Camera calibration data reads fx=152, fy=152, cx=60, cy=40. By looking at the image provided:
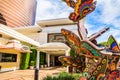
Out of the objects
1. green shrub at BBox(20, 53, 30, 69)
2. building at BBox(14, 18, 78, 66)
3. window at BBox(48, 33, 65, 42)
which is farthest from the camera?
building at BBox(14, 18, 78, 66)

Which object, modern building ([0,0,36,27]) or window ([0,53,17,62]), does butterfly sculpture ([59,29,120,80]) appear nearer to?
window ([0,53,17,62])

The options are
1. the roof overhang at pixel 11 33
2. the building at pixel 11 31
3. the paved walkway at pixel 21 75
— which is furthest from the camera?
the building at pixel 11 31

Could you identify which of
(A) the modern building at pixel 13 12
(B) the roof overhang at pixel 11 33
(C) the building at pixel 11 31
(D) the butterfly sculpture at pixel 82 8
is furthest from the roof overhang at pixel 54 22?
(A) the modern building at pixel 13 12

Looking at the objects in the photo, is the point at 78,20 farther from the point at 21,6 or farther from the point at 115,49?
the point at 21,6

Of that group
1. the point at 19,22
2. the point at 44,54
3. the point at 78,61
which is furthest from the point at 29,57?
the point at 19,22

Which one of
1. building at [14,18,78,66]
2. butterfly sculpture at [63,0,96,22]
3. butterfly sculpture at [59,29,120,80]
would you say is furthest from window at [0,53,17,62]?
butterfly sculpture at [63,0,96,22]

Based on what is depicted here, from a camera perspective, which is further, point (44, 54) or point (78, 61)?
point (44, 54)

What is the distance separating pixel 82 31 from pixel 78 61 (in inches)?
46.7

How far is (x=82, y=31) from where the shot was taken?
13.7 ft

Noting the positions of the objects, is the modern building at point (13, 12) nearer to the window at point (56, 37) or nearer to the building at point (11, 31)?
the building at point (11, 31)

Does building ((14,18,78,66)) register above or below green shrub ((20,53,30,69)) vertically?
above

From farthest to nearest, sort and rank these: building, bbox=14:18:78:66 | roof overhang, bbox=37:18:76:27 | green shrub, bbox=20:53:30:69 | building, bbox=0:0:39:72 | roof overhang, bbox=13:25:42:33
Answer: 1. roof overhang, bbox=13:25:42:33
2. roof overhang, bbox=37:18:76:27
3. building, bbox=14:18:78:66
4. green shrub, bbox=20:53:30:69
5. building, bbox=0:0:39:72

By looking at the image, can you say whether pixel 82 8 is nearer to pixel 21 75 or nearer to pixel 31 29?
pixel 21 75

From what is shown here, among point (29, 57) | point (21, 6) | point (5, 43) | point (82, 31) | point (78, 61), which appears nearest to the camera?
point (82, 31)
